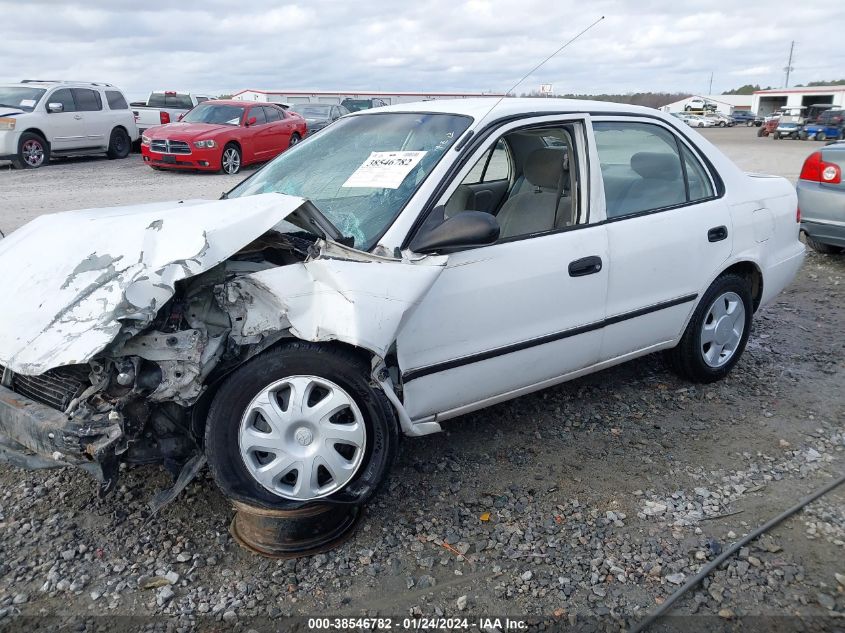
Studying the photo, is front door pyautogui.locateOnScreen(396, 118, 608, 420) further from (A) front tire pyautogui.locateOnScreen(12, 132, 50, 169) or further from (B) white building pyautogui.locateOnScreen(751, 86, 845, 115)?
(B) white building pyautogui.locateOnScreen(751, 86, 845, 115)

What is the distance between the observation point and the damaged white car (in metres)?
2.59

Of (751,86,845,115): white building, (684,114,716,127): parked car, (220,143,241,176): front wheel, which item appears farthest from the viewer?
(684,114,716,127): parked car

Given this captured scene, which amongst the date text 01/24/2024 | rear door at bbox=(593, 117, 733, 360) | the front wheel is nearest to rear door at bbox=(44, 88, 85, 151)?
the front wheel

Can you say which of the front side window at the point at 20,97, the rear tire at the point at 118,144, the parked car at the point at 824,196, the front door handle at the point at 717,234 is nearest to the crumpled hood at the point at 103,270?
the front door handle at the point at 717,234

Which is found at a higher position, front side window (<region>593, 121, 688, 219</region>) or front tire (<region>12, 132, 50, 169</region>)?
front side window (<region>593, 121, 688, 219</region>)

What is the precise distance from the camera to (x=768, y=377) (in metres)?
4.58

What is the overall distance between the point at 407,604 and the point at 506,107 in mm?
2298

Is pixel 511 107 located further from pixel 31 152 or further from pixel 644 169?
pixel 31 152

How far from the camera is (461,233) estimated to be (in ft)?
9.37

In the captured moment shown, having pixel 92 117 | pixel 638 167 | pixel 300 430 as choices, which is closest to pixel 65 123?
pixel 92 117

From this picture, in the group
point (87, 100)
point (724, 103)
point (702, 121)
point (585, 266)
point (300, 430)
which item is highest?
point (87, 100)

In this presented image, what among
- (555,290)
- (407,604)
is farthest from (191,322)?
(555,290)

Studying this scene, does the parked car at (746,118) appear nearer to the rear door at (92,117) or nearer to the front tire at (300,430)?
the rear door at (92,117)

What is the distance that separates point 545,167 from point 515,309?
3.83 ft
